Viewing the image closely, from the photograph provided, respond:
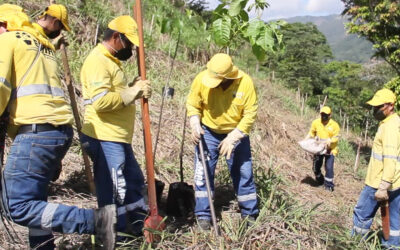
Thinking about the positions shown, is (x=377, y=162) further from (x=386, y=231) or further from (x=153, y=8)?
(x=153, y=8)

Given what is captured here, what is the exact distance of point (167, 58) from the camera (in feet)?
30.0

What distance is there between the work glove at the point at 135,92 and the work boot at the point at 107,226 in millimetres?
778

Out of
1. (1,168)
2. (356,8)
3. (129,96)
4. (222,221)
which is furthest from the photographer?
(356,8)

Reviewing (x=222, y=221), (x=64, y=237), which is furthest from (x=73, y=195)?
(x=222, y=221)

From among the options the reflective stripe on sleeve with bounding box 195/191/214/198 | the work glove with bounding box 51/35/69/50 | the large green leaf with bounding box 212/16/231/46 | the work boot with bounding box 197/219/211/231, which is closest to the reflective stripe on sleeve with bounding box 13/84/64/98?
the work glove with bounding box 51/35/69/50

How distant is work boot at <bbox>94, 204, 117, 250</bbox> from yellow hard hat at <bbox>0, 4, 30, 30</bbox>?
130cm

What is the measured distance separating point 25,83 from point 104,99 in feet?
1.72

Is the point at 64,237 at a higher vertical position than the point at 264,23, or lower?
lower

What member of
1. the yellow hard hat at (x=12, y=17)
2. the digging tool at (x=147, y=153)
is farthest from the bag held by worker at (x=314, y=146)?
the yellow hard hat at (x=12, y=17)

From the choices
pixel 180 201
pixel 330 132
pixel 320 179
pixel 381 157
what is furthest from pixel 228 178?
pixel 320 179

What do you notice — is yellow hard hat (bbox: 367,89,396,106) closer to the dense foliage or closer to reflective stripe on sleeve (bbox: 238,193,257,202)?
reflective stripe on sleeve (bbox: 238,193,257,202)

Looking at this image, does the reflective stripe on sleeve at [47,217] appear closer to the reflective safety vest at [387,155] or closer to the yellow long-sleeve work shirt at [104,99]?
the yellow long-sleeve work shirt at [104,99]

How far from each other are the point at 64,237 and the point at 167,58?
6739 millimetres

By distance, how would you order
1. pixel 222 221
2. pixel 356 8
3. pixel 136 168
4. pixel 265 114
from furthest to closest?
1. pixel 356 8
2. pixel 265 114
3. pixel 222 221
4. pixel 136 168
